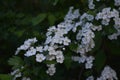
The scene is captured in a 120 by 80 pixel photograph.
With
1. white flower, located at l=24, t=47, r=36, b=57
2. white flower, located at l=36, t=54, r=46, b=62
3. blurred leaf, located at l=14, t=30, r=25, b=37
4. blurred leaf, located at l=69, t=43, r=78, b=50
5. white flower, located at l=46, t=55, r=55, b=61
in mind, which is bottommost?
blurred leaf, located at l=69, t=43, r=78, b=50

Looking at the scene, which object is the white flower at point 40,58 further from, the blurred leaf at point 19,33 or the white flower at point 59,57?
the blurred leaf at point 19,33

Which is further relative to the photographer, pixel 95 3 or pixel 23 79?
pixel 95 3

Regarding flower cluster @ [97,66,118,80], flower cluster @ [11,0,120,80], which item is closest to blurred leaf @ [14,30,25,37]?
flower cluster @ [11,0,120,80]

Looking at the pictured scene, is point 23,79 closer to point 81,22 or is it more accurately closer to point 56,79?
point 56,79

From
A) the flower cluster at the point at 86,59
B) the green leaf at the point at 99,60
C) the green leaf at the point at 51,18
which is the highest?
the green leaf at the point at 51,18

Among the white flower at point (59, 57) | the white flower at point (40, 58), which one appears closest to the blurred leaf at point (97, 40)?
the white flower at point (59, 57)

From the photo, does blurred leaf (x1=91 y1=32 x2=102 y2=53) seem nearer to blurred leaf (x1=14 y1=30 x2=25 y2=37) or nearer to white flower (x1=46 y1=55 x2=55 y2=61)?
white flower (x1=46 y1=55 x2=55 y2=61)

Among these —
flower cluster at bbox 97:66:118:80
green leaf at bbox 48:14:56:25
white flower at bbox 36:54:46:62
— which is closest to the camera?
white flower at bbox 36:54:46:62

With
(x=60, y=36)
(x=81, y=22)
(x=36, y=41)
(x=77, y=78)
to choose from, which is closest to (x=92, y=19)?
(x=81, y=22)
